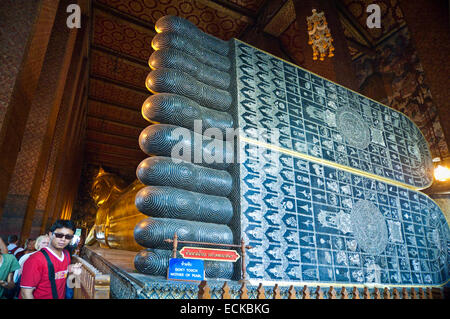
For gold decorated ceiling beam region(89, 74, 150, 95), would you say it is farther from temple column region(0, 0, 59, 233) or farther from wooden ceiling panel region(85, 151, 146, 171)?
temple column region(0, 0, 59, 233)

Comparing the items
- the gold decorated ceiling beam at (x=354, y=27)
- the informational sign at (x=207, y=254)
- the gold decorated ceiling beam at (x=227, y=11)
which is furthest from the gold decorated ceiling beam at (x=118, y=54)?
the informational sign at (x=207, y=254)

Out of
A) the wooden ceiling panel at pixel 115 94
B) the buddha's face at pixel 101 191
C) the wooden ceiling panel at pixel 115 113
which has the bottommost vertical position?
the buddha's face at pixel 101 191

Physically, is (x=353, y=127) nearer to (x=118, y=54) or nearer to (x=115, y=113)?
(x=118, y=54)

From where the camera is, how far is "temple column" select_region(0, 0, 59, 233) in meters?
3.33

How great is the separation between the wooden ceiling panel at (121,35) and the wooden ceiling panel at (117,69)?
1.38 ft

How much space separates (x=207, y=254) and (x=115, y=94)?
11.3 metres

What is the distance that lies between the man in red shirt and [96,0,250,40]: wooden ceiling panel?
7.97 m

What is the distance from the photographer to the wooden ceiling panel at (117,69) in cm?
1003

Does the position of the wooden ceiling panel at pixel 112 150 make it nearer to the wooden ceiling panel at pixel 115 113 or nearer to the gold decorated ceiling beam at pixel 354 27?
the wooden ceiling panel at pixel 115 113

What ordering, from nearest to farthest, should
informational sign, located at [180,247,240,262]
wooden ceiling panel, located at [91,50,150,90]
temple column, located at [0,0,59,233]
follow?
informational sign, located at [180,247,240,262] < temple column, located at [0,0,59,233] < wooden ceiling panel, located at [91,50,150,90]

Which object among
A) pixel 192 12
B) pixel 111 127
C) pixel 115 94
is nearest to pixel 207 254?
pixel 192 12

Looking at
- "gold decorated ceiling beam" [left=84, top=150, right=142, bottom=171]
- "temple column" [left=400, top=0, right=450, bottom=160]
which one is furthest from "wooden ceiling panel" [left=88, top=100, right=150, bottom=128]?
"temple column" [left=400, top=0, right=450, bottom=160]

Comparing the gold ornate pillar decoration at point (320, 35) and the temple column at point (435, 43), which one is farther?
the gold ornate pillar decoration at point (320, 35)
